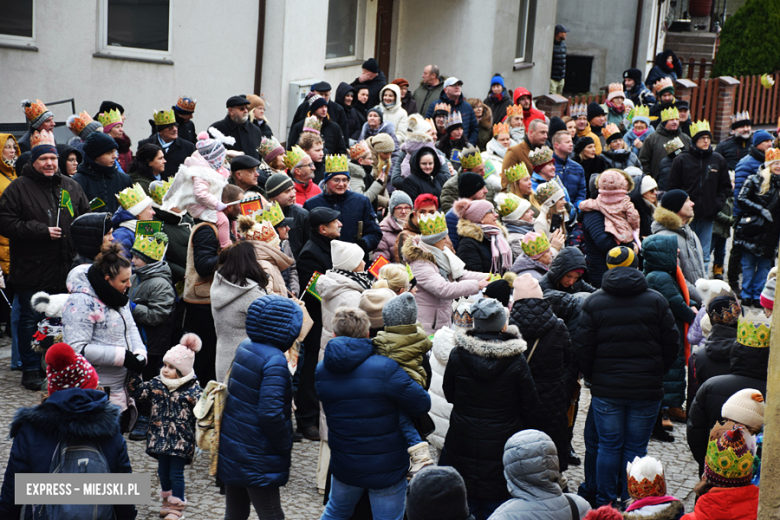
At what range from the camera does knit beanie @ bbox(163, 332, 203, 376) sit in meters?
5.49

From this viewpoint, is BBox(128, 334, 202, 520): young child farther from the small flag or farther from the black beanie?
the black beanie

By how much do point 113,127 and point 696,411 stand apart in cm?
709

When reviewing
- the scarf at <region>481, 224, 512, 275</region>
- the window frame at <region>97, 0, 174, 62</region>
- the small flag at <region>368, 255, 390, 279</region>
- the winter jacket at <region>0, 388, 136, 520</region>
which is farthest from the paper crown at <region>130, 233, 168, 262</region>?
the window frame at <region>97, 0, 174, 62</region>

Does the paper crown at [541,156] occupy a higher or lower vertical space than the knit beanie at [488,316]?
Answer: higher

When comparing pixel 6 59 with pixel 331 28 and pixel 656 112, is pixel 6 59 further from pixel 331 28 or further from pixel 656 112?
pixel 656 112

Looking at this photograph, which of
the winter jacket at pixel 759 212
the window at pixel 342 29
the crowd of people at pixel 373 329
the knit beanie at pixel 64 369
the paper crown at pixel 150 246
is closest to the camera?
the knit beanie at pixel 64 369

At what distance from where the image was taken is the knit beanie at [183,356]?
549 centimetres

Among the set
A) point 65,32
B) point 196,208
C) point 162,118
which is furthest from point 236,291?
point 65,32

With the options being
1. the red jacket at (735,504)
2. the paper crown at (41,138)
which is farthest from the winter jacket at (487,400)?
the paper crown at (41,138)

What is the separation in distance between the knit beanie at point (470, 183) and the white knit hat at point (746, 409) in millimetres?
3794

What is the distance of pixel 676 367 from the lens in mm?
7336

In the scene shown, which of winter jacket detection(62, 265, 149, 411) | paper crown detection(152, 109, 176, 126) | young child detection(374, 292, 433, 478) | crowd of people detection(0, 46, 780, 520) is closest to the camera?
crowd of people detection(0, 46, 780, 520)

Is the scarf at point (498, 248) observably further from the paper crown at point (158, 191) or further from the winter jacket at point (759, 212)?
the winter jacket at point (759, 212)

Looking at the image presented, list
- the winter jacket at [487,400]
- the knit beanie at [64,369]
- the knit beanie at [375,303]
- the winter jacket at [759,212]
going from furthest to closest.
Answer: the winter jacket at [759,212] < the knit beanie at [375,303] < the winter jacket at [487,400] < the knit beanie at [64,369]
